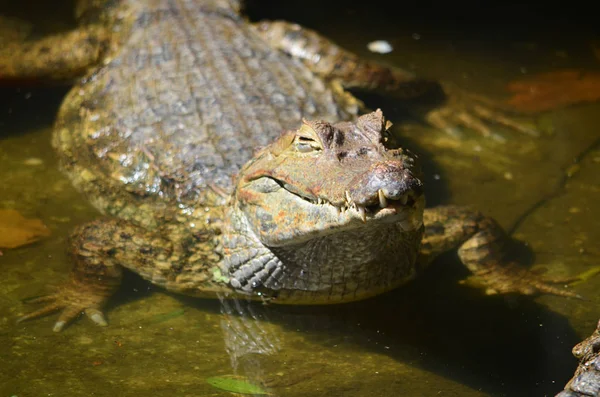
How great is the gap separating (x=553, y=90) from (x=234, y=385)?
12.2 ft

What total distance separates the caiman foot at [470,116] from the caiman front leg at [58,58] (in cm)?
244

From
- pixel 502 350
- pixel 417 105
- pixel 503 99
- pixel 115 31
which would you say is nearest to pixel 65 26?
pixel 115 31

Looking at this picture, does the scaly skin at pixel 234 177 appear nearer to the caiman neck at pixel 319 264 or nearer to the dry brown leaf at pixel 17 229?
the caiman neck at pixel 319 264

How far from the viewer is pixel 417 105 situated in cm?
Answer: 576

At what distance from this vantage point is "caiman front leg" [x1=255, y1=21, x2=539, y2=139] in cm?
532

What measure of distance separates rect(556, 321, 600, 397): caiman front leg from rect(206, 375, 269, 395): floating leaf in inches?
50.9

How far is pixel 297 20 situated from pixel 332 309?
3619 millimetres

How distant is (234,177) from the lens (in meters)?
3.95

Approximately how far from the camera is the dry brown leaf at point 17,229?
13.7 ft

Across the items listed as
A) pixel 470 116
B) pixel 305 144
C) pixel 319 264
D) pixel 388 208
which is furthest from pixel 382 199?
pixel 470 116

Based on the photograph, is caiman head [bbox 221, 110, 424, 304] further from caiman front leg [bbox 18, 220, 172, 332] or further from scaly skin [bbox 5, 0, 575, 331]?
caiman front leg [bbox 18, 220, 172, 332]

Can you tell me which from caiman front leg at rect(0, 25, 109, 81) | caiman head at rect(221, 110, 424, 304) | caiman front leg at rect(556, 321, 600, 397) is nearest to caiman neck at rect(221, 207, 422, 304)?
caiman head at rect(221, 110, 424, 304)

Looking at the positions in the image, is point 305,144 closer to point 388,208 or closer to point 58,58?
point 388,208

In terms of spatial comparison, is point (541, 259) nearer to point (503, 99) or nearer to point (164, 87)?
point (503, 99)
